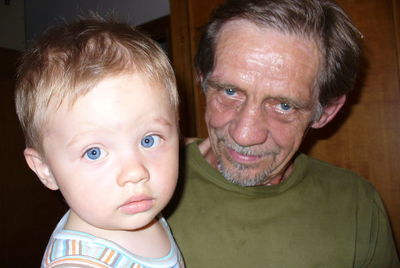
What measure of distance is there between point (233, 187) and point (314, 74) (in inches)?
21.6

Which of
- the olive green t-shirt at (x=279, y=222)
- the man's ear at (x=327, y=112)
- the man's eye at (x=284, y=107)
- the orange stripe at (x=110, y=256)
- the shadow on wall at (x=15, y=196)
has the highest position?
the man's eye at (x=284, y=107)

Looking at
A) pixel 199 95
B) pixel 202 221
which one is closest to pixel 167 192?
pixel 202 221

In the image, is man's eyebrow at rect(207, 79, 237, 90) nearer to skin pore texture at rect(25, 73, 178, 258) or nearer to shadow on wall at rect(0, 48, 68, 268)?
skin pore texture at rect(25, 73, 178, 258)

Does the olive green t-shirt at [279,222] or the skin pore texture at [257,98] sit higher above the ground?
the skin pore texture at [257,98]

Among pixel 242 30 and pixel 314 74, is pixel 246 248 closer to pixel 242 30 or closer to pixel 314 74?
pixel 314 74

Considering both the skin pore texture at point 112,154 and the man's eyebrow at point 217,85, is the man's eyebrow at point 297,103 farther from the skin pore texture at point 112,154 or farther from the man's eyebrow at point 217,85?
the skin pore texture at point 112,154

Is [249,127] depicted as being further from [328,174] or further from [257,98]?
[328,174]

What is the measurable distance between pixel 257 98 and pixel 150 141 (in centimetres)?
51

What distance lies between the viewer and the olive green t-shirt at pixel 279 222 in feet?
3.79

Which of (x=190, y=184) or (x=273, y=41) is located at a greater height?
(x=273, y=41)

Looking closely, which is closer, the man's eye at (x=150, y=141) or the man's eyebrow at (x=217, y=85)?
the man's eye at (x=150, y=141)

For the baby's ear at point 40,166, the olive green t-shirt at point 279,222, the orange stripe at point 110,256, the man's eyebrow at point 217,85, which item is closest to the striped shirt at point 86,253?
the orange stripe at point 110,256

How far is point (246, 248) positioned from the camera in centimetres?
116

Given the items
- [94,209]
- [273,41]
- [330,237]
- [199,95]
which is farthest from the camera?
[199,95]
